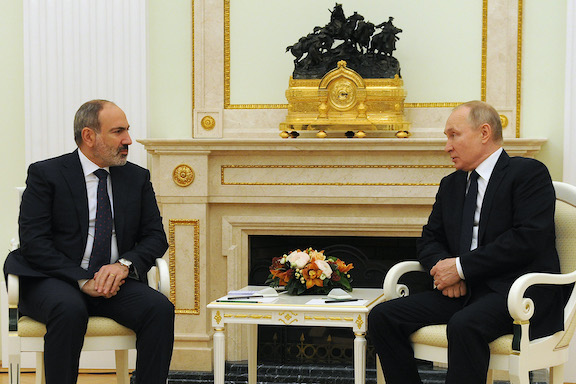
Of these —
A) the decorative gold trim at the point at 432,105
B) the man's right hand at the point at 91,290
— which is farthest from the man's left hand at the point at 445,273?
the decorative gold trim at the point at 432,105

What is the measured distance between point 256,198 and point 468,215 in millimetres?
1615

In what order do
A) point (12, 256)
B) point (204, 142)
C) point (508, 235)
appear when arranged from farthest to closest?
point (204, 142), point (12, 256), point (508, 235)

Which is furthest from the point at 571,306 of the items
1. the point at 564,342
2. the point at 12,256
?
the point at 12,256

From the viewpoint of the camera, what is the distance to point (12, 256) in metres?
3.34

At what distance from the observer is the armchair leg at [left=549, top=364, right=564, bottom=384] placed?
10.4 feet

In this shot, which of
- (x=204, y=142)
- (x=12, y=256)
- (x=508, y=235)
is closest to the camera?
(x=508, y=235)

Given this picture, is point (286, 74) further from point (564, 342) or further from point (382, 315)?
point (564, 342)

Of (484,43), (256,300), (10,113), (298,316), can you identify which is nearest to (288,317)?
(298,316)

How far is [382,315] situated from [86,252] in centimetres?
127

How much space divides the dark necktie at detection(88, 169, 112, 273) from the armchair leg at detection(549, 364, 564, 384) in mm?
1879

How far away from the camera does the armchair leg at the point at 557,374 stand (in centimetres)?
318

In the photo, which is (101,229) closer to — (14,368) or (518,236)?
(14,368)

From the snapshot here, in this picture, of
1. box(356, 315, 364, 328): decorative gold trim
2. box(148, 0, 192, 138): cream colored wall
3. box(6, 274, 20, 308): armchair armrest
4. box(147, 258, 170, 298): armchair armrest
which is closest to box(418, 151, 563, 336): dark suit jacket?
box(356, 315, 364, 328): decorative gold trim

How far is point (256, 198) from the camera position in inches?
182
